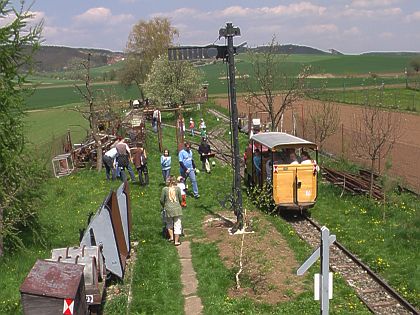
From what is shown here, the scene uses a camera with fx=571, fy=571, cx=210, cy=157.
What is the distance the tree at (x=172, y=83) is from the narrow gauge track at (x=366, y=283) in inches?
1449

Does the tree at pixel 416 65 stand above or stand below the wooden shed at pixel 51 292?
above

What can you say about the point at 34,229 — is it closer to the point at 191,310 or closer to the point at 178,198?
the point at 178,198

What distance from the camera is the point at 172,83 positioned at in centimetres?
5094

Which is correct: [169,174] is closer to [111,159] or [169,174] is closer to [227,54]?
[111,159]

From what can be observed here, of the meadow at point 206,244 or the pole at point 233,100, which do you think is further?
the pole at point 233,100

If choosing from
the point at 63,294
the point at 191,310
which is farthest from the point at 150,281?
the point at 63,294

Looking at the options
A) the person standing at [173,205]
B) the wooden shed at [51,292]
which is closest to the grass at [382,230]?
the person standing at [173,205]

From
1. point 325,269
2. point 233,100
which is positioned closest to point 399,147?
point 233,100

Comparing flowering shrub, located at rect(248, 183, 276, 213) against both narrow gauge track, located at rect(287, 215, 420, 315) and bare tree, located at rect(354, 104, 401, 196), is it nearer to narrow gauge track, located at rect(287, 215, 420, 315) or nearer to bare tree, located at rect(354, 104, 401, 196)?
narrow gauge track, located at rect(287, 215, 420, 315)

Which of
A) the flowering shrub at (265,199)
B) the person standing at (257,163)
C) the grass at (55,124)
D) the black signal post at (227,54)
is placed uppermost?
the black signal post at (227,54)

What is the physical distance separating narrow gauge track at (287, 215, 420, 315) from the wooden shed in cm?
507

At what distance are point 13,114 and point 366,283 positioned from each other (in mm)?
8379

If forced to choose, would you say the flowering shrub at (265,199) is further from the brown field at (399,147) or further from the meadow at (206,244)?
the brown field at (399,147)

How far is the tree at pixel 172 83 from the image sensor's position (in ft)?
166
